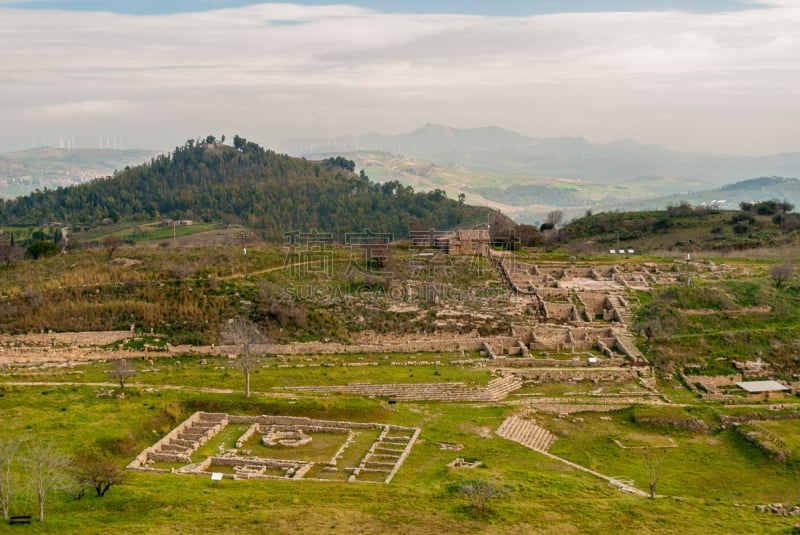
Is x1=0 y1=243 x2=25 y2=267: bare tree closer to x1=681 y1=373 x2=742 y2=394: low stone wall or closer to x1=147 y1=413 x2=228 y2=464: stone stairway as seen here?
x1=147 y1=413 x2=228 y2=464: stone stairway

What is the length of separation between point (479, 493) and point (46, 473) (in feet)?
40.9

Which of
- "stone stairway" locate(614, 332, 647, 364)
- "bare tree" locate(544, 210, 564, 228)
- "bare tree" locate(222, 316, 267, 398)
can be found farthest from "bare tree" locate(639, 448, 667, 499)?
"bare tree" locate(544, 210, 564, 228)

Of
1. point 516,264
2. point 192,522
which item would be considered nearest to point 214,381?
point 192,522

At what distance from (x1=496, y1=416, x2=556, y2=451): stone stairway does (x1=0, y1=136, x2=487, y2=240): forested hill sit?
222 feet

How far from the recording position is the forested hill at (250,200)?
108250 mm

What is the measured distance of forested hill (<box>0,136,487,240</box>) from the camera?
108 m

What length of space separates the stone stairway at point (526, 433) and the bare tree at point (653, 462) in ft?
11.8

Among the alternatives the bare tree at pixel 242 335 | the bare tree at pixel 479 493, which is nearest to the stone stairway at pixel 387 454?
the bare tree at pixel 479 493

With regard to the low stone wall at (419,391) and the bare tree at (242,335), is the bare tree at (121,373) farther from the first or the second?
the low stone wall at (419,391)

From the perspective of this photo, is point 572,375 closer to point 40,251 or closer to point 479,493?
point 479,493

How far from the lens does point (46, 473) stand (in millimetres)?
22406

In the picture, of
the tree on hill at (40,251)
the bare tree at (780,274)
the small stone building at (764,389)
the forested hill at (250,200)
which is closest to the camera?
the small stone building at (764,389)

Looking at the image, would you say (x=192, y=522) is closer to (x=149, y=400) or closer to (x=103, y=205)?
(x=149, y=400)

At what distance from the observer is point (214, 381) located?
1374 inches
